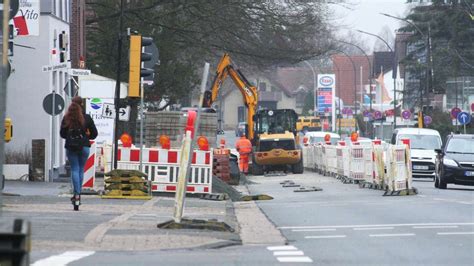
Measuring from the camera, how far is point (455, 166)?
1293 inches

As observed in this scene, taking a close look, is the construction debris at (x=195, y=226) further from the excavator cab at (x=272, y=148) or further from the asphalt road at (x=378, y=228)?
the excavator cab at (x=272, y=148)

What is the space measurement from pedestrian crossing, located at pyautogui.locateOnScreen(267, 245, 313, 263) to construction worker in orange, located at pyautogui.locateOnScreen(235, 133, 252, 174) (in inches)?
1374

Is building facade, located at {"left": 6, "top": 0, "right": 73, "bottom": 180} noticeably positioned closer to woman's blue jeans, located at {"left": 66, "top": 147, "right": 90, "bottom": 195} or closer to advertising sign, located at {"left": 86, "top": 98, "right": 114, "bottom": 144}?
advertising sign, located at {"left": 86, "top": 98, "right": 114, "bottom": 144}

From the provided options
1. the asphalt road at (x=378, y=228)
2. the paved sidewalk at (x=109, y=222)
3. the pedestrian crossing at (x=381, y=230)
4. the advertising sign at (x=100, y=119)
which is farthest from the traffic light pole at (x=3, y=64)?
the advertising sign at (x=100, y=119)

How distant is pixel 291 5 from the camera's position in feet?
145

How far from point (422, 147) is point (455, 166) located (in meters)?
9.56

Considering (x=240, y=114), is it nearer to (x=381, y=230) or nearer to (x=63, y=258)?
(x=381, y=230)

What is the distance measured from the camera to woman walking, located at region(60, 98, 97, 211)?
18.9m

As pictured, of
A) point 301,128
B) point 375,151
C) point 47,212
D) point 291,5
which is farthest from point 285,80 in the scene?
point 47,212

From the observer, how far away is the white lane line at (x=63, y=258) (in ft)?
35.6

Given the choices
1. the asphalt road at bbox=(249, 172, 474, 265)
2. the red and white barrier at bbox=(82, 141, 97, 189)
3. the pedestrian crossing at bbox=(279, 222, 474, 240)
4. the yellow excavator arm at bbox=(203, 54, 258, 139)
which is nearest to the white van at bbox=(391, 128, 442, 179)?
the yellow excavator arm at bbox=(203, 54, 258, 139)

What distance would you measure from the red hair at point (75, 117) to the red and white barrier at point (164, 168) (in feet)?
23.9

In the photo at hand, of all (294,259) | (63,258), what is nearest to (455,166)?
(294,259)

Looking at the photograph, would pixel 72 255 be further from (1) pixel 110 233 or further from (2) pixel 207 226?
(2) pixel 207 226
